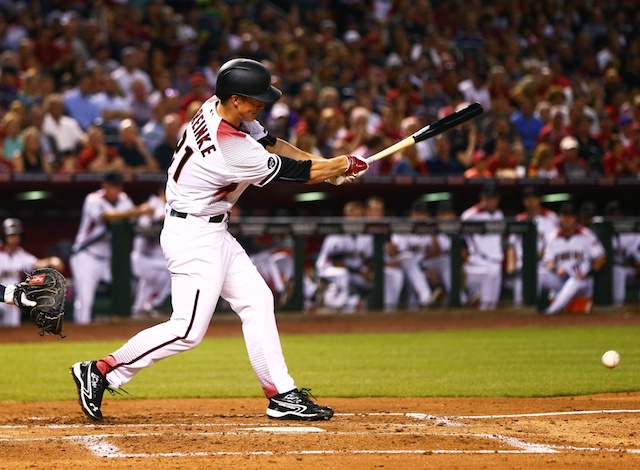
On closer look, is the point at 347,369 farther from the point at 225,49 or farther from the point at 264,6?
the point at 264,6

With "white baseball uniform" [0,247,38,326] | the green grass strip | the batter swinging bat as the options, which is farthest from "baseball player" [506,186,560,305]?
the batter swinging bat

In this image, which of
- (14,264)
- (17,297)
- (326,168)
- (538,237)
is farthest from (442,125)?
(538,237)

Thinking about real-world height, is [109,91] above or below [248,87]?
above

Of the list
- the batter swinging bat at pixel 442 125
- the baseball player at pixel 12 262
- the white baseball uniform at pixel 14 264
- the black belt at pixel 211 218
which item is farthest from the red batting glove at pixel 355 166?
the white baseball uniform at pixel 14 264

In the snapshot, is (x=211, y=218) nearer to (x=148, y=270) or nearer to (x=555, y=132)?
(x=148, y=270)

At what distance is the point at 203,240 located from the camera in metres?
5.59

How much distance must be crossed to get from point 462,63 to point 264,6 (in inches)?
136

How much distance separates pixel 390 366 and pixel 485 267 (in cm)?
474

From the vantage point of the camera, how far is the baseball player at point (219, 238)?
550 centimetres

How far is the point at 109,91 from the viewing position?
13.7m

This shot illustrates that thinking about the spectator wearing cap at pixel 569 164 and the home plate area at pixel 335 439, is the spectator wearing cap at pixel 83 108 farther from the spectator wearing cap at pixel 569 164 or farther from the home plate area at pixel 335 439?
the home plate area at pixel 335 439

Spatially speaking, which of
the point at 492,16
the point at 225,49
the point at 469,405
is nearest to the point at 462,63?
the point at 492,16

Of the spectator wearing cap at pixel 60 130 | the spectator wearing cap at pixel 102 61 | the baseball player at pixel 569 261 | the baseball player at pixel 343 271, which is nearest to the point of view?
the baseball player at pixel 343 271

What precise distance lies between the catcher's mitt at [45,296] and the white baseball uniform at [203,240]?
39cm
